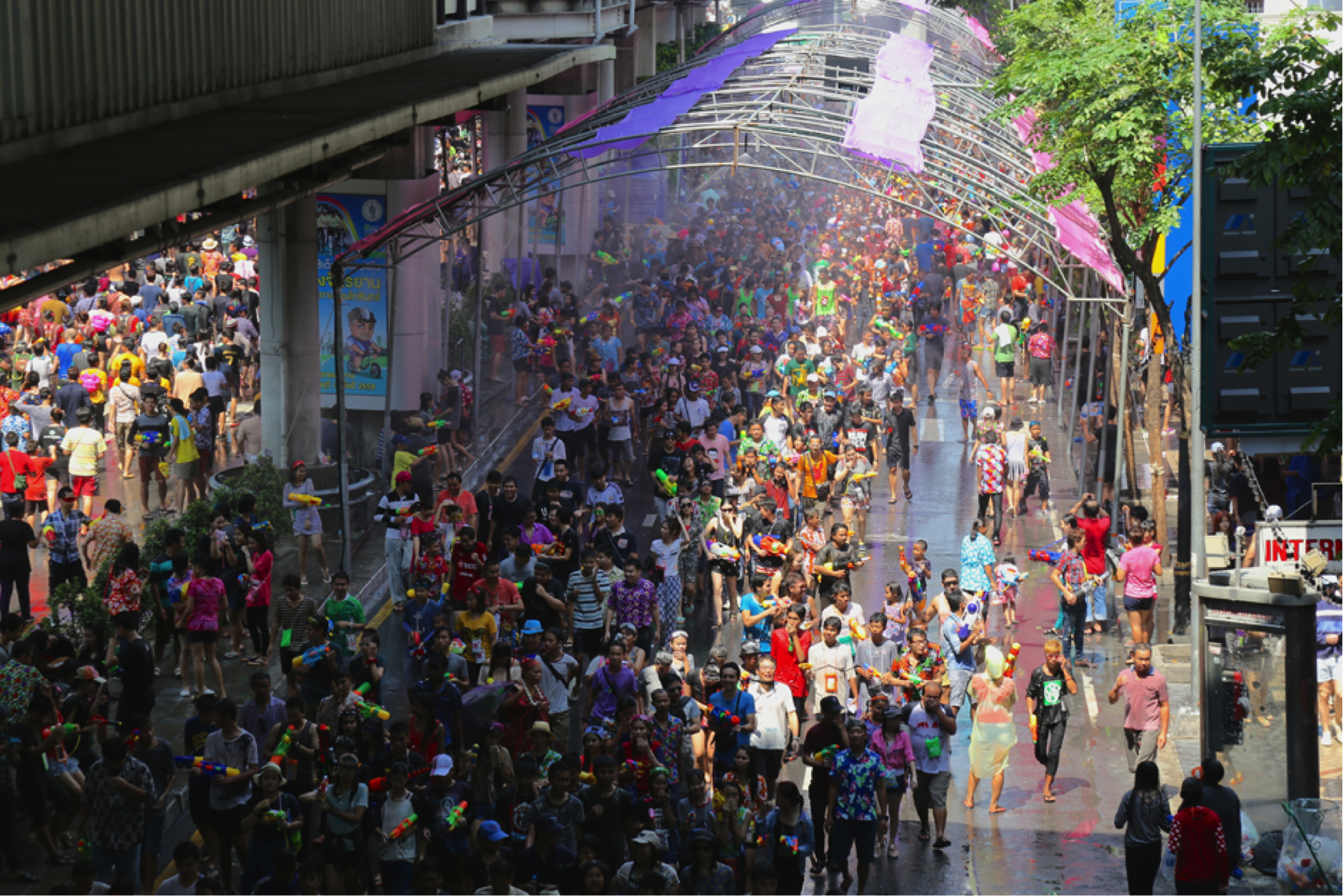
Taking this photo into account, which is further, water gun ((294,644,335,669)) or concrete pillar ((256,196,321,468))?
concrete pillar ((256,196,321,468))

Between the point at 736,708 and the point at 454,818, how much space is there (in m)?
2.45

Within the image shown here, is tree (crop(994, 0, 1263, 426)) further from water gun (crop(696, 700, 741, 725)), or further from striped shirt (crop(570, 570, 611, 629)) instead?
water gun (crop(696, 700, 741, 725))

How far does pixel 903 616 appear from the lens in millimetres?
14969

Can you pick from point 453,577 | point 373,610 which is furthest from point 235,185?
point 373,610

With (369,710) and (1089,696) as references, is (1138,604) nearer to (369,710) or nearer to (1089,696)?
(1089,696)

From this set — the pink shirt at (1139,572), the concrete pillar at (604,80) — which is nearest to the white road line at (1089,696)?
the pink shirt at (1139,572)

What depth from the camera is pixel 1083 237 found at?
2086 cm

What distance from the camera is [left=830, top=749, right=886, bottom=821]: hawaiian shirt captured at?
11492mm

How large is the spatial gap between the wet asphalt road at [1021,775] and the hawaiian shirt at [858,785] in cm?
58

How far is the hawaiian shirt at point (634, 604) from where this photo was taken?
14.5 m

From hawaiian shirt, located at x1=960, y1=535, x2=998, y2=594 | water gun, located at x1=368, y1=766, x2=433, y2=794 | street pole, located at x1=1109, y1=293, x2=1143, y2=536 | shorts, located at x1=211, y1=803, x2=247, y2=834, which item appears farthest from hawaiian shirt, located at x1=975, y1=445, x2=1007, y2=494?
shorts, located at x1=211, y1=803, x2=247, y2=834

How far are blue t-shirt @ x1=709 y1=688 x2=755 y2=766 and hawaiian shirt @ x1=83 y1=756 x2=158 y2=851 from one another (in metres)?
3.95

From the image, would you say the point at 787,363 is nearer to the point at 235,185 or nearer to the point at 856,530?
the point at 856,530

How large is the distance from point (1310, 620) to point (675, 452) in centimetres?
892
